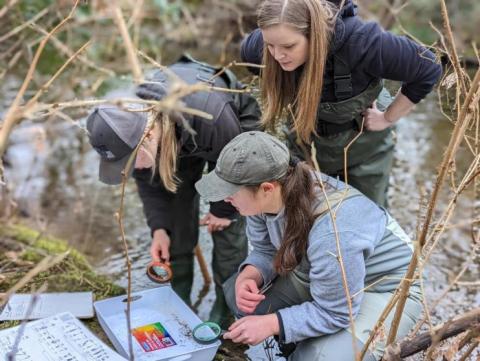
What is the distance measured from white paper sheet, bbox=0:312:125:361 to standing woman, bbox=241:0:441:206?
40.2 inches

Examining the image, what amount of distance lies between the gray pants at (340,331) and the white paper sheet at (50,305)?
2.20 ft

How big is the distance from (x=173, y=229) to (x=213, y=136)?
0.65 m

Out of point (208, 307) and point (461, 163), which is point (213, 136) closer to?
point (208, 307)

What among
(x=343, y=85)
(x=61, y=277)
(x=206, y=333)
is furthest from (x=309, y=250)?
(x=61, y=277)

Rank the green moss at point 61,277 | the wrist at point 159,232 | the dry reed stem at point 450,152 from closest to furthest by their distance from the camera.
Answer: the dry reed stem at point 450,152 → the green moss at point 61,277 → the wrist at point 159,232

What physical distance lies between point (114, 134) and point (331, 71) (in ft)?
2.67

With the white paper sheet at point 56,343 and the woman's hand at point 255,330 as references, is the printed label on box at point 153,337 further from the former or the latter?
the woman's hand at point 255,330

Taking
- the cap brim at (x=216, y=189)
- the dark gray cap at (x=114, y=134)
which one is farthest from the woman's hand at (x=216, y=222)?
the cap brim at (x=216, y=189)

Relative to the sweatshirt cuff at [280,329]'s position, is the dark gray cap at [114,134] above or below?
above

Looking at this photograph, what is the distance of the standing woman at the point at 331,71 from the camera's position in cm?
211

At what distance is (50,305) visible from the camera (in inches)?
98.5

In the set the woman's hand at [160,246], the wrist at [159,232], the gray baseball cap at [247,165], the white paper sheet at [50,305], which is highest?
the gray baseball cap at [247,165]

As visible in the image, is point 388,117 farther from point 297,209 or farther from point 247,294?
point 247,294

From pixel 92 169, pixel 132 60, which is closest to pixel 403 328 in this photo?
pixel 132 60
